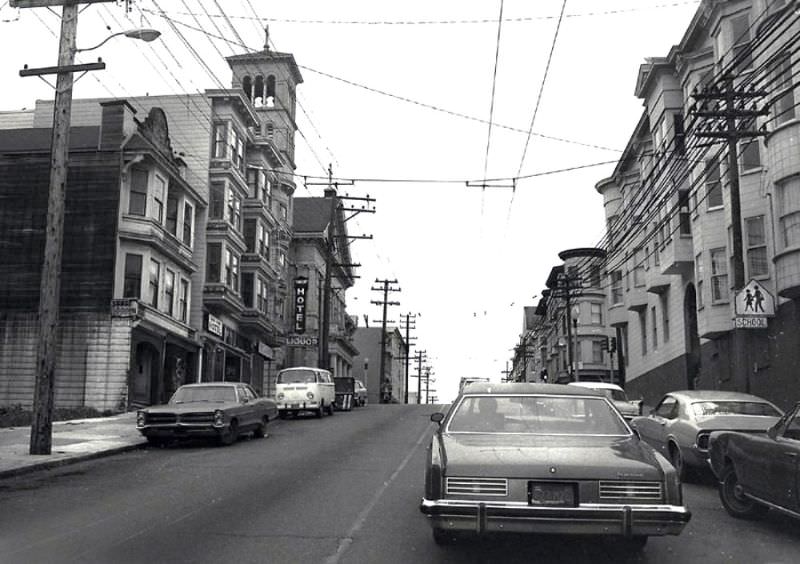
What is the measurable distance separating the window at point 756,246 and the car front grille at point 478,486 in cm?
2046

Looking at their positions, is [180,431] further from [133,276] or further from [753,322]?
[133,276]

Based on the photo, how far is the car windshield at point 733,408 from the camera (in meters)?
11.9

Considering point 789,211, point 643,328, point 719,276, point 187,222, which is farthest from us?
point 643,328

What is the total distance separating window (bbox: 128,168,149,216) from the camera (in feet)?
97.0

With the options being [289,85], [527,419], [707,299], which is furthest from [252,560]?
[289,85]

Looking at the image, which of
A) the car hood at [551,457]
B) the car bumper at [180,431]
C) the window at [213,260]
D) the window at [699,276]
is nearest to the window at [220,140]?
the window at [213,260]

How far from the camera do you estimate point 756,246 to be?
79.3ft

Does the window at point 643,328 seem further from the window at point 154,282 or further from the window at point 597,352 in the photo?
the window at point 154,282

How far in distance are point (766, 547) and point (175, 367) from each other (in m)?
29.3

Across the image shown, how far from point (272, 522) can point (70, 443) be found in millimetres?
10556

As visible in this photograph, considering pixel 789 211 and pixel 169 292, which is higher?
pixel 789 211

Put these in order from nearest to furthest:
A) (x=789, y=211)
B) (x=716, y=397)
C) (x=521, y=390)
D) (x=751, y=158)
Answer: (x=521, y=390)
(x=716, y=397)
(x=789, y=211)
(x=751, y=158)

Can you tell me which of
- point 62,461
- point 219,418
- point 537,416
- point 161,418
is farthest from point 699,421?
point 161,418

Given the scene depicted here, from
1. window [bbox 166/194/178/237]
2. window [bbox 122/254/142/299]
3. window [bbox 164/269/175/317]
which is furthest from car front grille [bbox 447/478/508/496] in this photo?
window [bbox 166/194/178/237]
